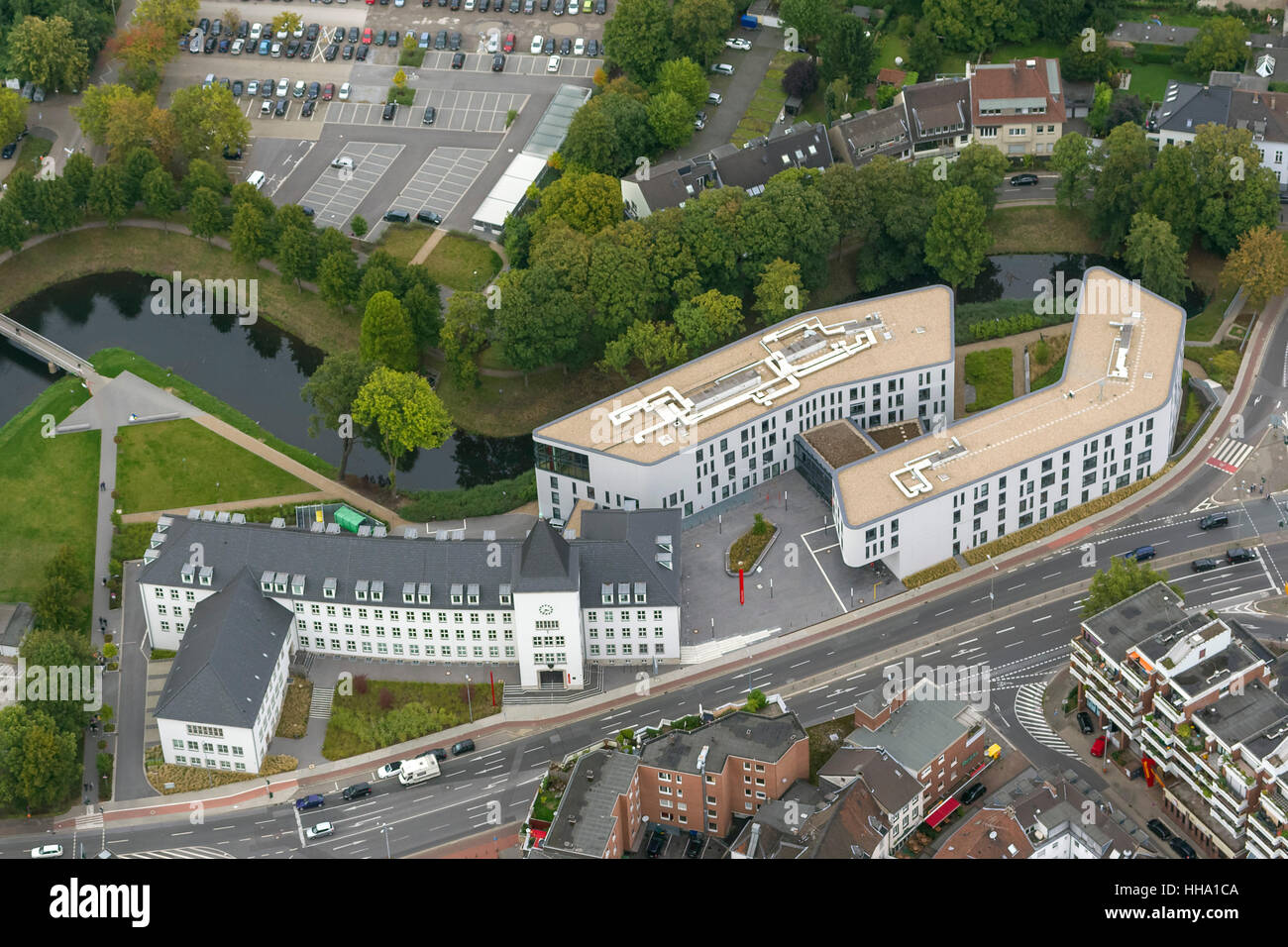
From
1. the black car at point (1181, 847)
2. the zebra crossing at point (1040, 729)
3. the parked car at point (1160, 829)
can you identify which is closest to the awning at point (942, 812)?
the zebra crossing at point (1040, 729)

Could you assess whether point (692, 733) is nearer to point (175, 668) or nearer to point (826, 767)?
point (826, 767)

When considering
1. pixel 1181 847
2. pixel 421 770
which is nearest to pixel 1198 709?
pixel 1181 847

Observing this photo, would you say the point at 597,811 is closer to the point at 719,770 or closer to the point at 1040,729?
the point at 719,770

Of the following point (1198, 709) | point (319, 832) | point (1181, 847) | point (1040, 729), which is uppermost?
point (1198, 709)

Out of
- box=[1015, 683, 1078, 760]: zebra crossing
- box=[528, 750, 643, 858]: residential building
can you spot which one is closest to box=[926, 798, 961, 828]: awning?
box=[1015, 683, 1078, 760]: zebra crossing

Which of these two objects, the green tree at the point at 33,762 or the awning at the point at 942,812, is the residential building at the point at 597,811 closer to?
the awning at the point at 942,812

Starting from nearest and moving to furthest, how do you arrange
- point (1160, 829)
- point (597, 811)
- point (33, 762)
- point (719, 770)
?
point (597, 811) < point (719, 770) < point (1160, 829) < point (33, 762)
